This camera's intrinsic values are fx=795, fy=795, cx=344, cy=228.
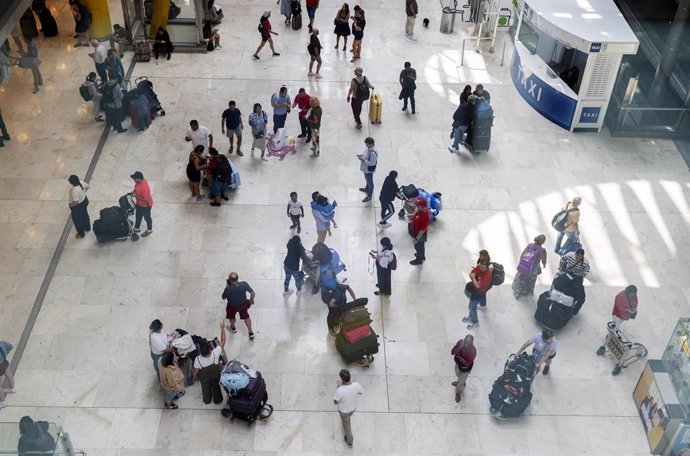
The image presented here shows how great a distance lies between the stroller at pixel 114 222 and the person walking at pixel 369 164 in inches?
181

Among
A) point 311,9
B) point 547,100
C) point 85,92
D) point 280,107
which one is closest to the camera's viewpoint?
point 280,107

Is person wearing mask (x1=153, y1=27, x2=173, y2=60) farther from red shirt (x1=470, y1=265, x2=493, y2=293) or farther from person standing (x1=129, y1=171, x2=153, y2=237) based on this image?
red shirt (x1=470, y1=265, x2=493, y2=293)

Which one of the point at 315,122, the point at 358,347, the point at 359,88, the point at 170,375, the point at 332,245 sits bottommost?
the point at 332,245

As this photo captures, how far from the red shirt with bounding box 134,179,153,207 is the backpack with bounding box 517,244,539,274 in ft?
22.9

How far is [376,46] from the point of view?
22.2 metres

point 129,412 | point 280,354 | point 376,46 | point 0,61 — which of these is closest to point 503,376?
point 280,354

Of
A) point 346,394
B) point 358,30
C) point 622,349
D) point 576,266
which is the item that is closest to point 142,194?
point 346,394

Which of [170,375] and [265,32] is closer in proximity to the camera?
[170,375]

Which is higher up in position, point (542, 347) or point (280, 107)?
point (280, 107)

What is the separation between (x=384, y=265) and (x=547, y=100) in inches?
308

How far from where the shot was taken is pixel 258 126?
56.3ft

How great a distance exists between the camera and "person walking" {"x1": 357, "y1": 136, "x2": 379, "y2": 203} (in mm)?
15773

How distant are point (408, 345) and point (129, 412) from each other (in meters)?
4.68

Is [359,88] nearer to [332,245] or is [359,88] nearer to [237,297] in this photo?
[332,245]
